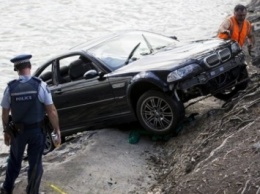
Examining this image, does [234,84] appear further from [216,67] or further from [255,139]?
[255,139]

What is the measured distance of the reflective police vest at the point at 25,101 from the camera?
6707mm

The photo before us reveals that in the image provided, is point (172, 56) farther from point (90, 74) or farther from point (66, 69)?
point (66, 69)

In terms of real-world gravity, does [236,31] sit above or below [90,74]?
above

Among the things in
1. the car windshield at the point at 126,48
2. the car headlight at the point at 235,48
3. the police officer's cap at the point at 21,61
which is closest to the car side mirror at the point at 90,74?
the car windshield at the point at 126,48

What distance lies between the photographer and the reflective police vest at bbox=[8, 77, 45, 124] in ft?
22.0

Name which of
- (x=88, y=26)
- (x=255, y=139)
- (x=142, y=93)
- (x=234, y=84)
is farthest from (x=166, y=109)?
(x=88, y=26)

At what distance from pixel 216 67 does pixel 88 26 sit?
23016 mm

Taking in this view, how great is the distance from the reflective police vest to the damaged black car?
1.97 metres

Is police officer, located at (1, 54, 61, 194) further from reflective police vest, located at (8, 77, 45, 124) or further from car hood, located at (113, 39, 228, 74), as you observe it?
car hood, located at (113, 39, 228, 74)

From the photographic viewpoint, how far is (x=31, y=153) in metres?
7.02

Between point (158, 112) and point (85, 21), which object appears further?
point (85, 21)

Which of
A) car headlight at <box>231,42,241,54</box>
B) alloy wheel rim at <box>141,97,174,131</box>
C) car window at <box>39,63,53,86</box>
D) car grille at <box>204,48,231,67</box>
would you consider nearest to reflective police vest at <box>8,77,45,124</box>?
alloy wheel rim at <box>141,97,174,131</box>

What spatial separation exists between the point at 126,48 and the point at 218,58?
5.37ft

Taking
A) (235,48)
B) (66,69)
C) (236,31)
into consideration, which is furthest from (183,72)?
(66,69)
